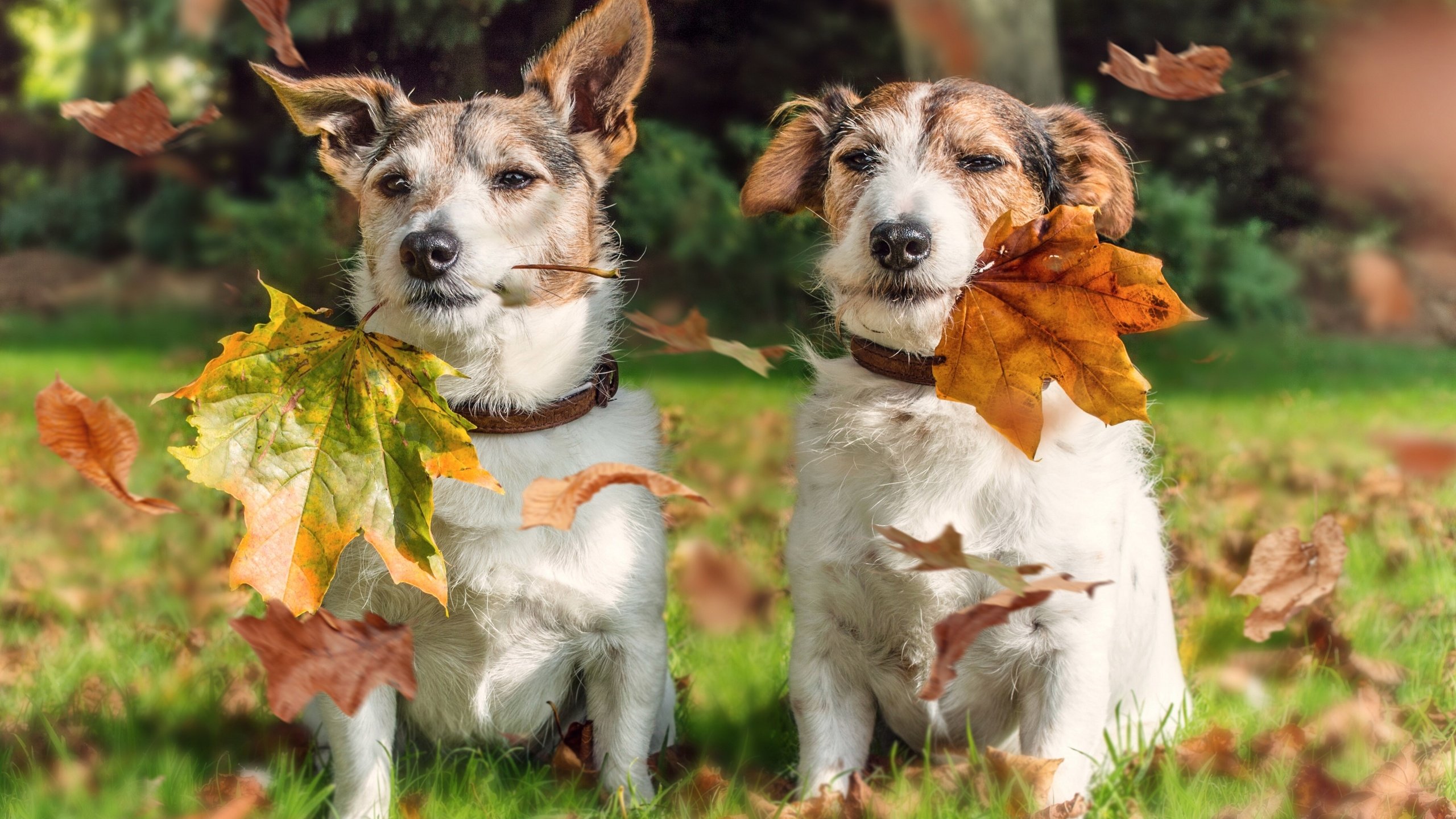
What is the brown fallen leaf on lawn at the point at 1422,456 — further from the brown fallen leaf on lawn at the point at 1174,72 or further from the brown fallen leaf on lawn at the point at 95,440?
the brown fallen leaf on lawn at the point at 95,440

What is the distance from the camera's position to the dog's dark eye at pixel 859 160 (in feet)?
8.50

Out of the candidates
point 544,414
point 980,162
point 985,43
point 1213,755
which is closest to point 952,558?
point 980,162

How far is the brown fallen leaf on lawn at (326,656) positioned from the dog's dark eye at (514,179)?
1.00m

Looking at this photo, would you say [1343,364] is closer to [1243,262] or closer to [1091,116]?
[1243,262]

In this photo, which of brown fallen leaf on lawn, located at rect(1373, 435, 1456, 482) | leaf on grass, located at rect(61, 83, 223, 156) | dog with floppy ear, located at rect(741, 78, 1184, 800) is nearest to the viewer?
leaf on grass, located at rect(61, 83, 223, 156)

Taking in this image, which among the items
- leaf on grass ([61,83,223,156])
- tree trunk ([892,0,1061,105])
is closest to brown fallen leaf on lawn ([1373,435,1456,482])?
tree trunk ([892,0,1061,105])

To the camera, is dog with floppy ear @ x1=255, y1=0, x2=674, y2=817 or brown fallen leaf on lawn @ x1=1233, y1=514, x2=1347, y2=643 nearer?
dog with floppy ear @ x1=255, y1=0, x2=674, y2=817

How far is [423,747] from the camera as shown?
2.97 meters

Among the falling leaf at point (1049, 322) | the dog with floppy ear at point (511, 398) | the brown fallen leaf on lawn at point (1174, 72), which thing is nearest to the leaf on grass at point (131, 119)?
the dog with floppy ear at point (511, 398)

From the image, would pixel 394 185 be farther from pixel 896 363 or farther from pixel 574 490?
pixel 896 363

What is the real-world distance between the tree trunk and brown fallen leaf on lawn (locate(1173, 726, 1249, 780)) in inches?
145

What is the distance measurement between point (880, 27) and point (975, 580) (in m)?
4.89

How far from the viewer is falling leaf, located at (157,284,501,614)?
2133 mm

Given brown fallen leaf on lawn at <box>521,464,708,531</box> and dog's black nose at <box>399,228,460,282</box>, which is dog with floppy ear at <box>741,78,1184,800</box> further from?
dog's black nose at <box>399,228,460,282</box>
